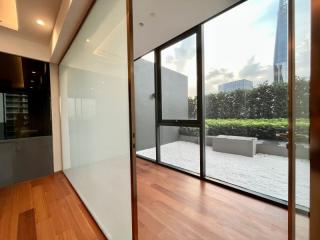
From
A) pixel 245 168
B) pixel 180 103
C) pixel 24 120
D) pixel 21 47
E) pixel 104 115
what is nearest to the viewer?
pixel 104 115

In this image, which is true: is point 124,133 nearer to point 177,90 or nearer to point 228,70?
point 228,70

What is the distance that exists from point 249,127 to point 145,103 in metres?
2.59

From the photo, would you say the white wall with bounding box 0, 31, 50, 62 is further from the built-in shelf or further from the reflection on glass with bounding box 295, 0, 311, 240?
the reflection on glass with bounding box 295, 0, 311, 240

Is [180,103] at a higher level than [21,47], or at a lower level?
lower

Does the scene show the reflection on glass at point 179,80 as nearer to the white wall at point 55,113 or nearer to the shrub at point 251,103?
the shrub at point 251,103

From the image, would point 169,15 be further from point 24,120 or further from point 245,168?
point 24,120

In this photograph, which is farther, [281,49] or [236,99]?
[236,99]

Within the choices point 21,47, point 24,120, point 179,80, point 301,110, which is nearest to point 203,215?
point 301,110

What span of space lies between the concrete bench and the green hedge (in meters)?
0.09

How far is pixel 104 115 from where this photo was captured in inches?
62.8

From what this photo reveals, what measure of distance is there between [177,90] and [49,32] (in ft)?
8.68

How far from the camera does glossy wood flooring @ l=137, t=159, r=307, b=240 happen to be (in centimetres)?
166

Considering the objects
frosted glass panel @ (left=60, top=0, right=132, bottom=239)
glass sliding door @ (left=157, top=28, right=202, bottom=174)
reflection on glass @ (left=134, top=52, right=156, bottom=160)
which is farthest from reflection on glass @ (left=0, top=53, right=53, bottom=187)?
glass sliding door @ (left=157, top=28, right=202, bottom=174)

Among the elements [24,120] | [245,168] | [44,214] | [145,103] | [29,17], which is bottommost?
[44,214]
